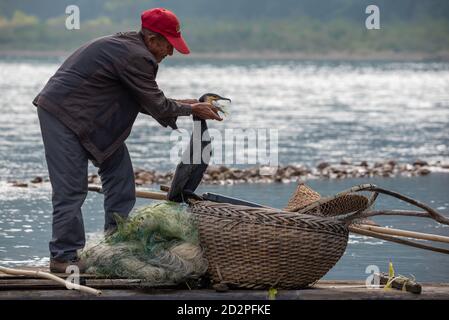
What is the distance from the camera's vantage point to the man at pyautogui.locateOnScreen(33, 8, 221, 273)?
6750mm

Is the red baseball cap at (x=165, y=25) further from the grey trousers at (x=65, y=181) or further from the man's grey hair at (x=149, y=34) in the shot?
the grey trousers at (x=65, y=181)

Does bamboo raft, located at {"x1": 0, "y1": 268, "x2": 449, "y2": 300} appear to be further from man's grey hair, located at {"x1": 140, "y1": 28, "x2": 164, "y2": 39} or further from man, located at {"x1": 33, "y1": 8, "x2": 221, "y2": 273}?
man's grey hair, located at {"x1": 140, "y1": 28, "x2": 164, "y2": 39}

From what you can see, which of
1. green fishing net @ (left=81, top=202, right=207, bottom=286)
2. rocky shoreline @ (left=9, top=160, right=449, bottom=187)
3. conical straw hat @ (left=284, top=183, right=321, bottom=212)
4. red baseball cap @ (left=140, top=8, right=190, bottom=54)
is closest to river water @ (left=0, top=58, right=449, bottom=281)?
rocky shoreline @ (left=9, top=160, right=449, bottom=187)

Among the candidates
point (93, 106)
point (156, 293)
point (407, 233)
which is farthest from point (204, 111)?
point (407, 233)

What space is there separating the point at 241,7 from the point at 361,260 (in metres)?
134

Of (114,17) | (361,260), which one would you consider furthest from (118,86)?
(114,17)

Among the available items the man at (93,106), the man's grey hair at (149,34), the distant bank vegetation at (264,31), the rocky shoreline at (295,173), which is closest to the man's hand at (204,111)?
the man at (93,106)

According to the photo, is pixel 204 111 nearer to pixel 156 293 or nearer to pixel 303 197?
pixel 303 197

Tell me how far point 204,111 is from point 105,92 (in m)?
0.60

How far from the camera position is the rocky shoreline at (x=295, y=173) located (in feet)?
49.4

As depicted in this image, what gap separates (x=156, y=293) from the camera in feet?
20.6

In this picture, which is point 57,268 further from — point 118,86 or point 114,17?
point 114,17

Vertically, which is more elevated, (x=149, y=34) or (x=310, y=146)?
(x=149, y=34)

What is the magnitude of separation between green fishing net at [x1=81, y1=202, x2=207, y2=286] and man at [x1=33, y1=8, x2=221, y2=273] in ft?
0.88
